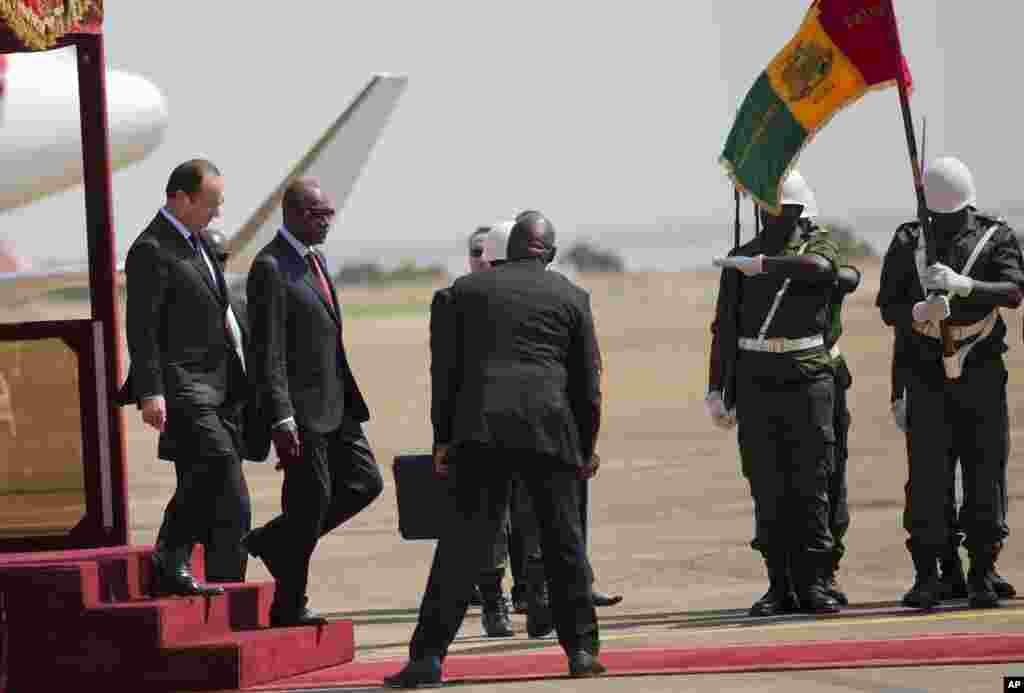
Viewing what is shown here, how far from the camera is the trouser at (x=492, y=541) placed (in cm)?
911

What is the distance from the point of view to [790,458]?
11.3m

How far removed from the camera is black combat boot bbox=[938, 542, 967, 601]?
37.1 ft

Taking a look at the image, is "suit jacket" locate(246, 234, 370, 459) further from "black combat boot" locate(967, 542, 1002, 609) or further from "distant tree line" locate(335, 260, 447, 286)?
"distant tree line" locate(335, 260, 447, 286)

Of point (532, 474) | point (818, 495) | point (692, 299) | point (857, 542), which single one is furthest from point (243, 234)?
point (692, 299)

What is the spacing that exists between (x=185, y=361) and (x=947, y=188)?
3631 millimetres

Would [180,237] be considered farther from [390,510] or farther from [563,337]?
[390,510]

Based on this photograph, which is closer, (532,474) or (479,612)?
(532,474)

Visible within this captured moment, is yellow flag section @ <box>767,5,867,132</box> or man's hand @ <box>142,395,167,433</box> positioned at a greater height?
yellow flag section @ <box>767,5,867,132</box>

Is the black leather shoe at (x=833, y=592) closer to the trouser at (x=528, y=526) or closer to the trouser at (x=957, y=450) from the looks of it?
the trouser at (x=957, y=450)

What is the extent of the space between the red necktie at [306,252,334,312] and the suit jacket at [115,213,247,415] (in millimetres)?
381

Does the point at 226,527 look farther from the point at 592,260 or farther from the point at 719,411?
the point at 592,260

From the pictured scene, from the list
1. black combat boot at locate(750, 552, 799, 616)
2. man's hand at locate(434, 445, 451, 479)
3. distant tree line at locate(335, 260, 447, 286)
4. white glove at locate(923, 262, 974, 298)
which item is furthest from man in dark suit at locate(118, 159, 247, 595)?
distant tree line at locate(335, 260, 447, 286)

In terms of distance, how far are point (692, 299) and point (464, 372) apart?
258 ft

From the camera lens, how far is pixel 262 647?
31.2 feet
